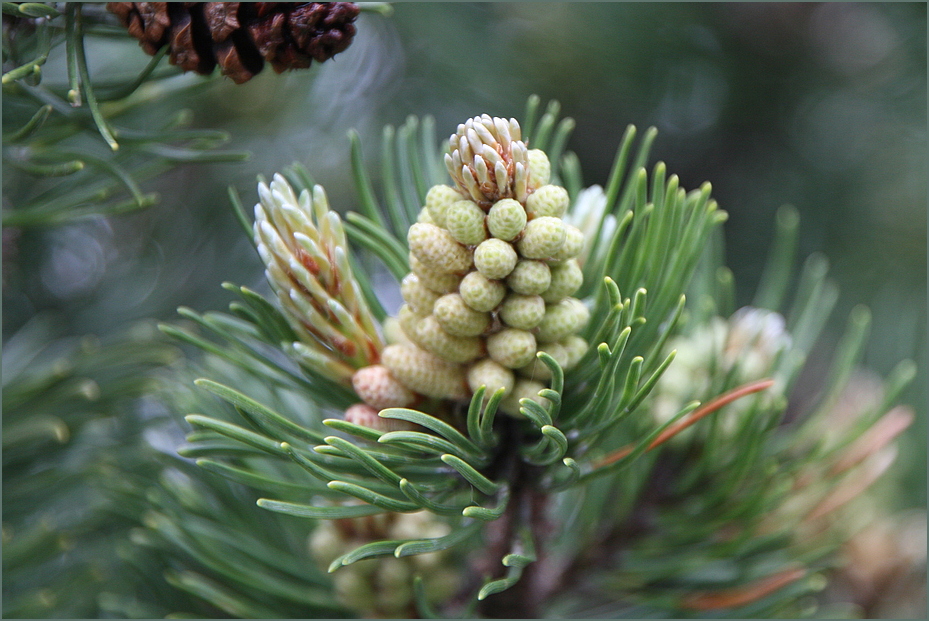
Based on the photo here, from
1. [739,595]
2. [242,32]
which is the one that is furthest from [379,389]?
[739,595]

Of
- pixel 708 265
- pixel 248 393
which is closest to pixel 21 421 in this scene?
pixel 248 393

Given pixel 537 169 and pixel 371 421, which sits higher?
pixel 537 169

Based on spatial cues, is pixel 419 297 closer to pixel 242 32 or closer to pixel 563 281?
pixel 563 281

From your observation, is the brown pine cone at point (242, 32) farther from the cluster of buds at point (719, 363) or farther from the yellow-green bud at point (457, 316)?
the cluster of buds at point (719, 363)

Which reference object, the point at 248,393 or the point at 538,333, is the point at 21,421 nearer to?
the point at 248,393

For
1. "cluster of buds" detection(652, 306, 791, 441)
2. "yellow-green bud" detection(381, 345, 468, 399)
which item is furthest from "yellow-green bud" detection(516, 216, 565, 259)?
"cluster of buds" detection(652, 306, 791, 441)

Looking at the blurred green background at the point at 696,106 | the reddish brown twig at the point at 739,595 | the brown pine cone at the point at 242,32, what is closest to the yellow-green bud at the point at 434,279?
the brown pine cone at the point at 242,32

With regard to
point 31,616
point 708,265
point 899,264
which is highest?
point 899,264

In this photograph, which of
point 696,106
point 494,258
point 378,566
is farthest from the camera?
point 696,106
